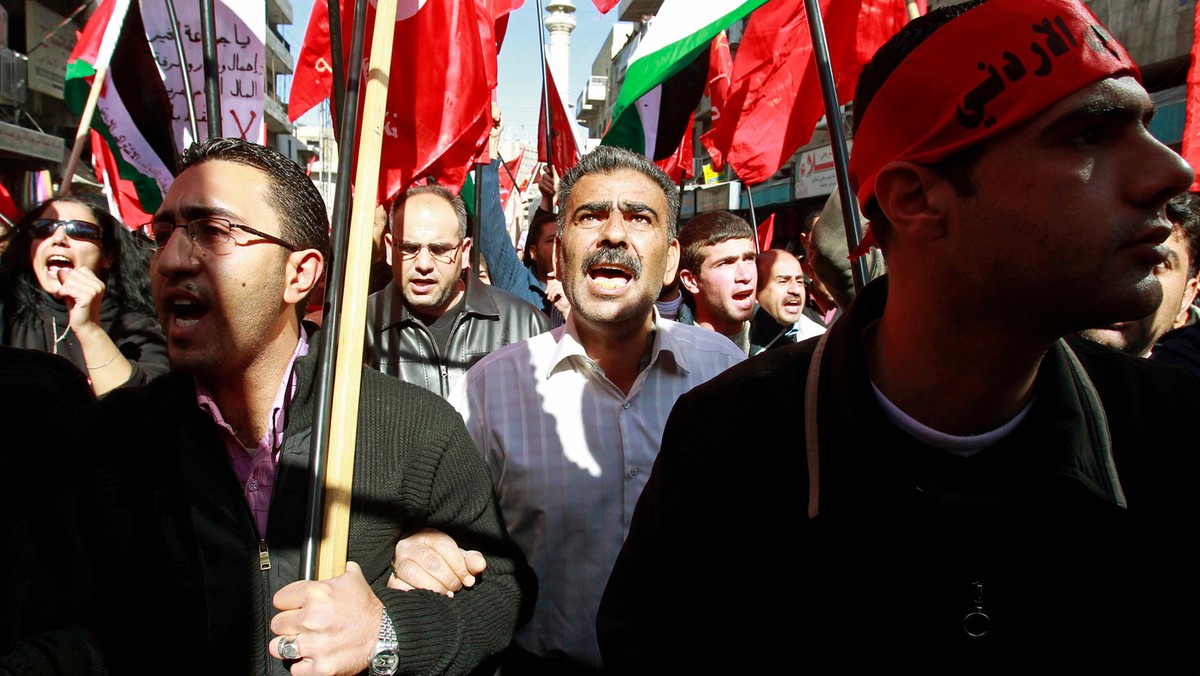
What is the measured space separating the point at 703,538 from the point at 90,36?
21.5ft

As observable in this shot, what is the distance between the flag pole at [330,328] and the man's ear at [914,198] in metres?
1.10

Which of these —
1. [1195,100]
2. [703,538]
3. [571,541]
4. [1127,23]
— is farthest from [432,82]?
[1127,23]

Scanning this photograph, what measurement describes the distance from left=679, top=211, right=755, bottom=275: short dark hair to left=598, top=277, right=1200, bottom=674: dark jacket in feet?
8.56

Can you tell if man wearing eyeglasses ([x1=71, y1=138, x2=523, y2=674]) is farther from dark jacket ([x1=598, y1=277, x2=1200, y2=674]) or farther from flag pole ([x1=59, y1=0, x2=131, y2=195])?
flag pole ([x1=59, y1=0, x2=131, y2=195])

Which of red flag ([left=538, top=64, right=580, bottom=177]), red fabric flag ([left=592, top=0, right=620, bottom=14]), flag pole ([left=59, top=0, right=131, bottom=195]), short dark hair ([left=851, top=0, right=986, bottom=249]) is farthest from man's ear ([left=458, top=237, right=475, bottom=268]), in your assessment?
short dark hair ([left=851, top=0, right=986, bottom=249])

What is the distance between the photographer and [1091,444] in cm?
116

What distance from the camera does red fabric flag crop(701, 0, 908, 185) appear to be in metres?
3.88

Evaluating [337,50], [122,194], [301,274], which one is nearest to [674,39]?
[337,50]

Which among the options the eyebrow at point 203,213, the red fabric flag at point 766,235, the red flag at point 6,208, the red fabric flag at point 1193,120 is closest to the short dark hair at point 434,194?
→ the eyebrow at point 203,213

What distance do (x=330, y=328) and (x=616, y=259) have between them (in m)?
0.93

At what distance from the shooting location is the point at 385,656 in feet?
5.00

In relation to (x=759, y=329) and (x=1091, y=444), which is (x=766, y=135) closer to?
(x=759, y=329)

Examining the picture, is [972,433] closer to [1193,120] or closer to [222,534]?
[222,534]

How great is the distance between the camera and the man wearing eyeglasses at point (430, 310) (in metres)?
3.53
